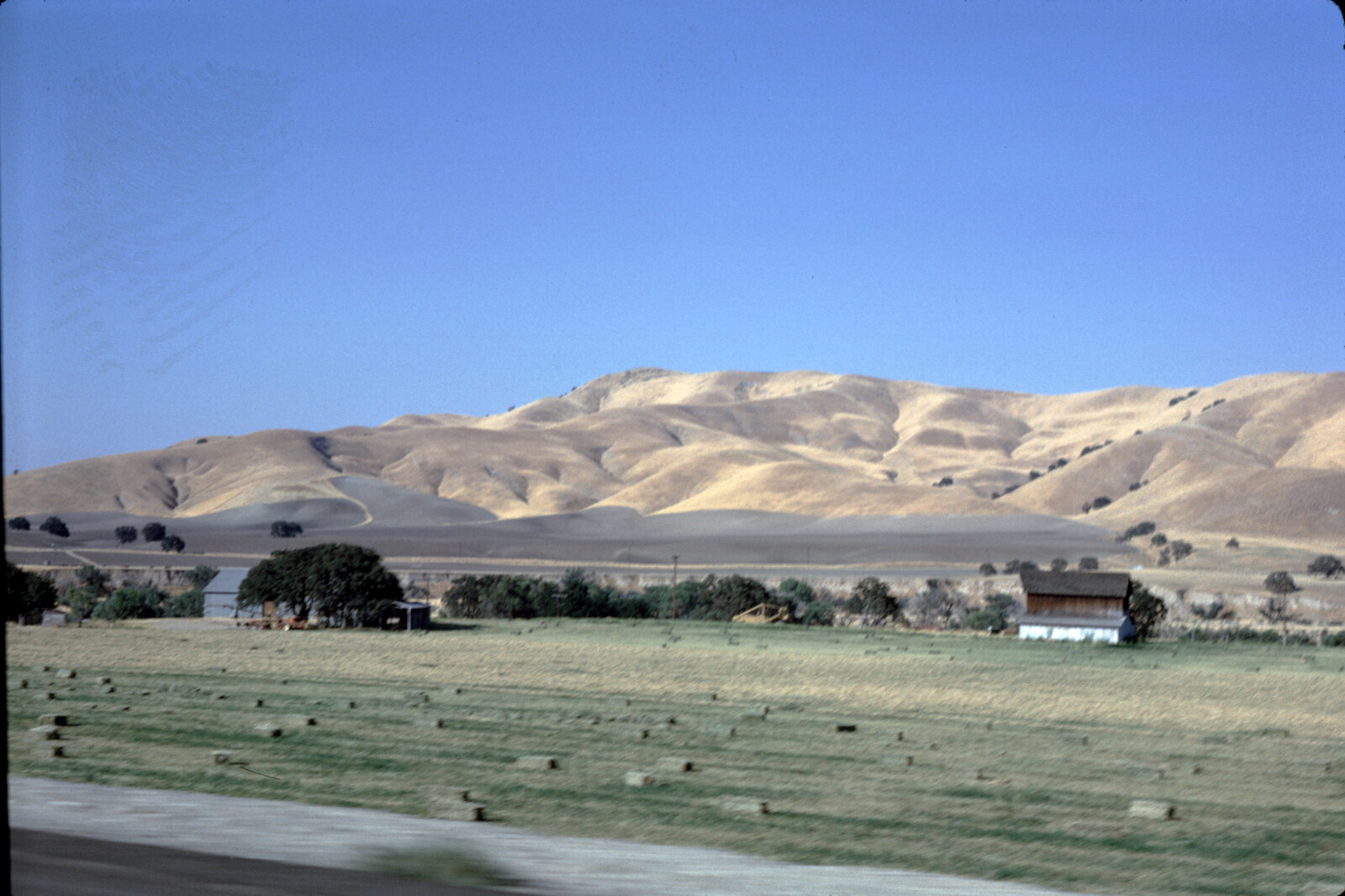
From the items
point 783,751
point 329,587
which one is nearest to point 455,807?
point 783,751

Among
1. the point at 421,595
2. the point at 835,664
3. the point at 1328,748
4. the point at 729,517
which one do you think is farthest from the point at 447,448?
the point at 1328,748

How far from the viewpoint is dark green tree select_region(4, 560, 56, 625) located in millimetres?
55656

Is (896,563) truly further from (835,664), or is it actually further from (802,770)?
(802,770)

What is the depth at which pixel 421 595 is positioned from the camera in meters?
83.0

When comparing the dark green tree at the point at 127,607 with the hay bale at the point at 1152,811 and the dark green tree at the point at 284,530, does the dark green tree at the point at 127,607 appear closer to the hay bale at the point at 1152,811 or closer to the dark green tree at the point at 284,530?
the hay bale at the point at 1152,811

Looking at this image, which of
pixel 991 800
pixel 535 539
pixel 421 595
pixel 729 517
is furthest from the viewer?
pixel 729 517

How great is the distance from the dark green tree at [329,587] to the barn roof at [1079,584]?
32095 mm

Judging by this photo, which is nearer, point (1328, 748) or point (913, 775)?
point (913, 775)

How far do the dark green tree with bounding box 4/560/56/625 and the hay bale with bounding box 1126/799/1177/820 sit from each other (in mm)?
50910

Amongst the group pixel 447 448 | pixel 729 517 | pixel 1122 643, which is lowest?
pixel 1122 643

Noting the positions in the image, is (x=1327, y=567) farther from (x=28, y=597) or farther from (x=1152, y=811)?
(x=1152, y=811)

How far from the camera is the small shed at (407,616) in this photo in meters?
60.1

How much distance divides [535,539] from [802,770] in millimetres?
129448

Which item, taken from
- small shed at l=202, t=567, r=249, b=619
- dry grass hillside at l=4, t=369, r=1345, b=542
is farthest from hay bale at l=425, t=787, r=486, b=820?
dry grass hillside at l=4, t=369, r=1345, b=542
